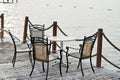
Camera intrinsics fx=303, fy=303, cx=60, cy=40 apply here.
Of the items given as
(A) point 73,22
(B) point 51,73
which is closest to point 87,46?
(B) point 51,73

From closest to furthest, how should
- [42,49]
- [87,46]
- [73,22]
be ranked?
[42,49]
[87,46]
[73,22]

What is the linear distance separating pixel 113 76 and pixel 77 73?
0.90 meters

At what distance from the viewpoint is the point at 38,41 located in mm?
7008

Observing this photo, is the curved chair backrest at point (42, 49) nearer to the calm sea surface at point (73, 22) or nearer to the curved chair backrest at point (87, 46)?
the curved chair backrest at point (87, 46)

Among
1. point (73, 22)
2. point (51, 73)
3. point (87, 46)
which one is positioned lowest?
point (73, 22)

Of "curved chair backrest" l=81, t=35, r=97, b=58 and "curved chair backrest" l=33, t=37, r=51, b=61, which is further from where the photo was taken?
"curved chair backrest" l=81, t=35, r=97, b=58

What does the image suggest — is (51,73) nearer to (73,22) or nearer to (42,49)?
(42,49)

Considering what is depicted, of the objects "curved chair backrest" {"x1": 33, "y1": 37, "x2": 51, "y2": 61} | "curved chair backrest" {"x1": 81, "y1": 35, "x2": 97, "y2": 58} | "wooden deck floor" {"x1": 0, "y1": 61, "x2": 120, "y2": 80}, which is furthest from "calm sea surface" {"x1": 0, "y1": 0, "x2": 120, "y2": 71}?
"curved chair backrest" {"x1": 33, "y1": 37, "x2": 51, "y2": 61}

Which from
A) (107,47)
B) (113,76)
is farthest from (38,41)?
(107,47)

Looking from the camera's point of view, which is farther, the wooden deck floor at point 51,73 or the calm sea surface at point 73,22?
the calm sea surface at point 73,22

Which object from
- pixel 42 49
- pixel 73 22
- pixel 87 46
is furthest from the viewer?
pixel 73 22

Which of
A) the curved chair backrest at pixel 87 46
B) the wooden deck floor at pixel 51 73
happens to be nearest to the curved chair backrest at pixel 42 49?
the wooden deck floor at pixel 51 73

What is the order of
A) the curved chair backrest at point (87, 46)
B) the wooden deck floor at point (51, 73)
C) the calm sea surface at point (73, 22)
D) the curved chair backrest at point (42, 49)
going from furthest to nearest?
the calm sea surface at point (73, 22)
the curved chair backrest at point (87, 46)
the wooden deck floor at point (51, 73)
the curved chair backrest at point (42, 49)

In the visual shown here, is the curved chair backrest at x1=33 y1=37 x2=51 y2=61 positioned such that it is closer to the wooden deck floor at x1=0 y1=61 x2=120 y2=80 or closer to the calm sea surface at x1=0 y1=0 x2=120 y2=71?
the wooden deck floor at x1=0 y1=61 x2=120 y2=80
